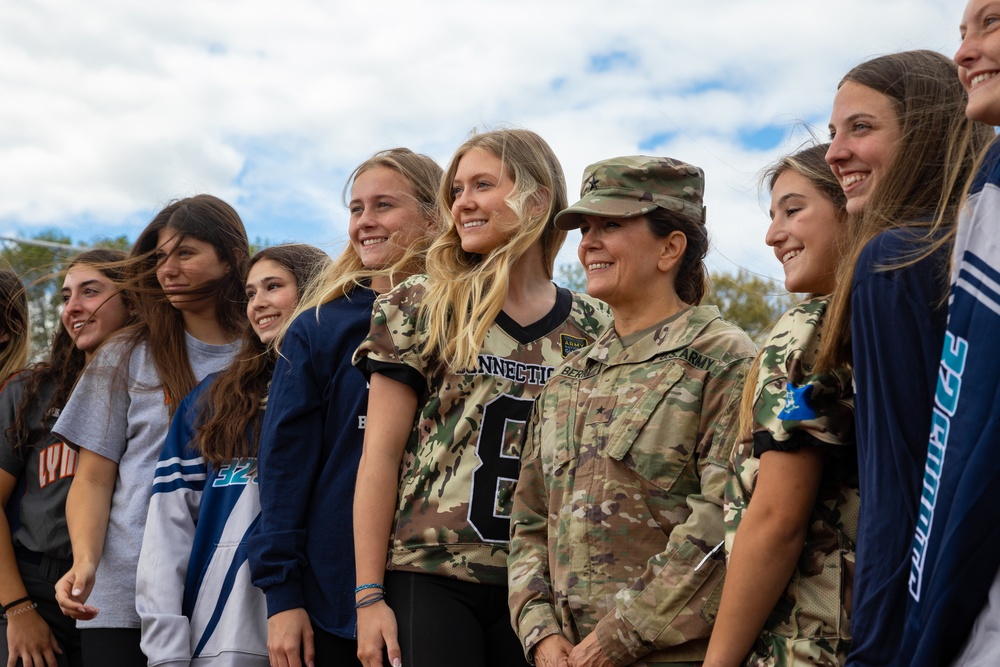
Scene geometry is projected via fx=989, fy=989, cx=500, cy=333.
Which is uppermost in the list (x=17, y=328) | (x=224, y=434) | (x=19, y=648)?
(x=17, y=328)

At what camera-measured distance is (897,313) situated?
1.80m

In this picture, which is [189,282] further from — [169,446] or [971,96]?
[971,96]

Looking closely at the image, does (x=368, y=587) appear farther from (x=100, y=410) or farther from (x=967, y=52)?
(x=967, y=52)

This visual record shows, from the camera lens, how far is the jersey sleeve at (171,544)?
3.59m

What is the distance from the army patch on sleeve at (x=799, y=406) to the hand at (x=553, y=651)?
0.90 m

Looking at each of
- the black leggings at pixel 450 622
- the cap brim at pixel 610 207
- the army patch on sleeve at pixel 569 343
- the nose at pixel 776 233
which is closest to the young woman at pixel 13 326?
the black leggings at pixel 450 622

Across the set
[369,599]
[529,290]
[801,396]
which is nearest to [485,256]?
[529,290]

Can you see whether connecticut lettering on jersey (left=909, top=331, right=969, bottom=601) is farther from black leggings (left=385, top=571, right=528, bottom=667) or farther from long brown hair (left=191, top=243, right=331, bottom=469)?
long brown hair (left=191, top=243, right=331, bottom=469)

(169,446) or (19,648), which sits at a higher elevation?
(169,446)

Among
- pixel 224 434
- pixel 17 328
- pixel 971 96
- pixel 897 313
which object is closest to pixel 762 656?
pixel 897 313

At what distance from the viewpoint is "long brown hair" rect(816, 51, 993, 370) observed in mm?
1976

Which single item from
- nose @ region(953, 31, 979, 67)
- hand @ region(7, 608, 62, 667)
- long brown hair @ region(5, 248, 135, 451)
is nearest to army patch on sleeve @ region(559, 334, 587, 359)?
nose @ region(953, 31, 979, 67)

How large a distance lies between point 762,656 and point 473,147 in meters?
2.03

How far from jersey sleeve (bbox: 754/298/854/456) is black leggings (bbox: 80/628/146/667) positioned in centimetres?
280
